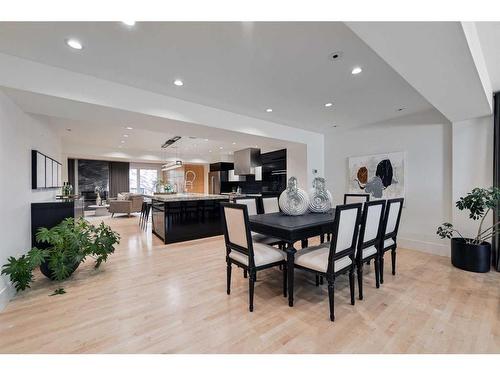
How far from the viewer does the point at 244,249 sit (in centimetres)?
209

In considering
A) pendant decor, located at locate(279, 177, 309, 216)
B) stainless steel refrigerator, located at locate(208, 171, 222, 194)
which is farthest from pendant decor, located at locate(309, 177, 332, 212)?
stainless steel refrigerator, located at locate(208, 171, 222, 194)

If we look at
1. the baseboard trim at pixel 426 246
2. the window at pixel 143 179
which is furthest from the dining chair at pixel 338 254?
the window at pixel 143 179

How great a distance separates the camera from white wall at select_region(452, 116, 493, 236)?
3104 mm

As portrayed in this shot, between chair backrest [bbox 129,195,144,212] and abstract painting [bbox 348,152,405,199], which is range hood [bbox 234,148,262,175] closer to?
abstract painting [bbox 348,152,405,199]

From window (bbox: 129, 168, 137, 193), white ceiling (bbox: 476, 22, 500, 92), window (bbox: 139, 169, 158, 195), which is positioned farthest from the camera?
window (bbox: 139, 169, 158, 195)

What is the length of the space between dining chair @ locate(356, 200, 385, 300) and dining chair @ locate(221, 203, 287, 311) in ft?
2.50

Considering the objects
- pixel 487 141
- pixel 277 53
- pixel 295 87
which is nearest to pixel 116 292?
pixel 277 53

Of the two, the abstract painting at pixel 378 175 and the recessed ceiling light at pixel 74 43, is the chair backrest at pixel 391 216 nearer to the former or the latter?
the abstract painting at pixel 378 175

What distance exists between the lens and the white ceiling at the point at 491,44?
5.51 feet

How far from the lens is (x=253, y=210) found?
128 inches

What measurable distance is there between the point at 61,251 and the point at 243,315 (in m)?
2.30

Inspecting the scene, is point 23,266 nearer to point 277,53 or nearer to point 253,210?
point 253,210

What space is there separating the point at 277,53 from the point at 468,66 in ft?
5.09
